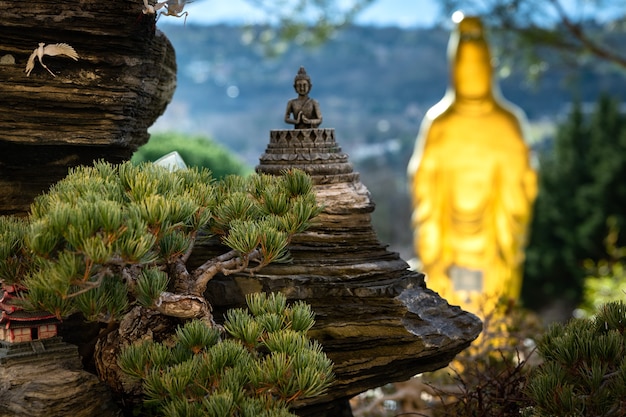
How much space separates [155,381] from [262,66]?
1146 centimetres

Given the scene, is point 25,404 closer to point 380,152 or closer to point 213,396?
point 213,396

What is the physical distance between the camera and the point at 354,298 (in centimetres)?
274

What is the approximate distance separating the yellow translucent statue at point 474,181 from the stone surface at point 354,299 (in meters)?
3.09

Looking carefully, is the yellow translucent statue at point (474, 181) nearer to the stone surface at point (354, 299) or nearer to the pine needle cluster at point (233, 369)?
the stone surface at point (354, 299)

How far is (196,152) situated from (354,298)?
14.3 ft

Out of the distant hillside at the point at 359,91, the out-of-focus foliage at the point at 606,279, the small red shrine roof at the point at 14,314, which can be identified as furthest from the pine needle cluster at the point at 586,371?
the distant hillside at the point at 359,91

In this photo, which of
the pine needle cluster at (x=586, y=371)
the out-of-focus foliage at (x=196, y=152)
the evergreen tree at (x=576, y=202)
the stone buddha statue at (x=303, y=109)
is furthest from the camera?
the evergreen tree at (x=576, y=202)

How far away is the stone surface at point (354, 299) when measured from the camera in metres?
2.72

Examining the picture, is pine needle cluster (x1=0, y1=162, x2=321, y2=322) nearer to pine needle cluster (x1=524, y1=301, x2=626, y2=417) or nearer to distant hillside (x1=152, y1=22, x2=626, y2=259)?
pine needle cluster (x1=524, y1=301, x2=626, y2=417)

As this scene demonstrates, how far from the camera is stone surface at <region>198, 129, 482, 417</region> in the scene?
2.72m

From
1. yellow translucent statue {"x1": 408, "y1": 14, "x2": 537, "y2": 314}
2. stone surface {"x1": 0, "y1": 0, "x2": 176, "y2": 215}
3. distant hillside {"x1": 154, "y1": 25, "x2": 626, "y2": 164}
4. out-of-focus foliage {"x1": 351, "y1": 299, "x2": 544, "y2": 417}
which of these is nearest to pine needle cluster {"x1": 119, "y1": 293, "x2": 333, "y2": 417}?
stone surface {"x1": 0, "y1": 0, "x2": 176, "y2": 215}

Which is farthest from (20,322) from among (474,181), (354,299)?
(474,181)

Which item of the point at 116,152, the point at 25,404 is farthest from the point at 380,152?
the point at 25,404

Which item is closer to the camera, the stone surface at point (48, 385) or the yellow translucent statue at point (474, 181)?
the stone surface at point (48, 385)
